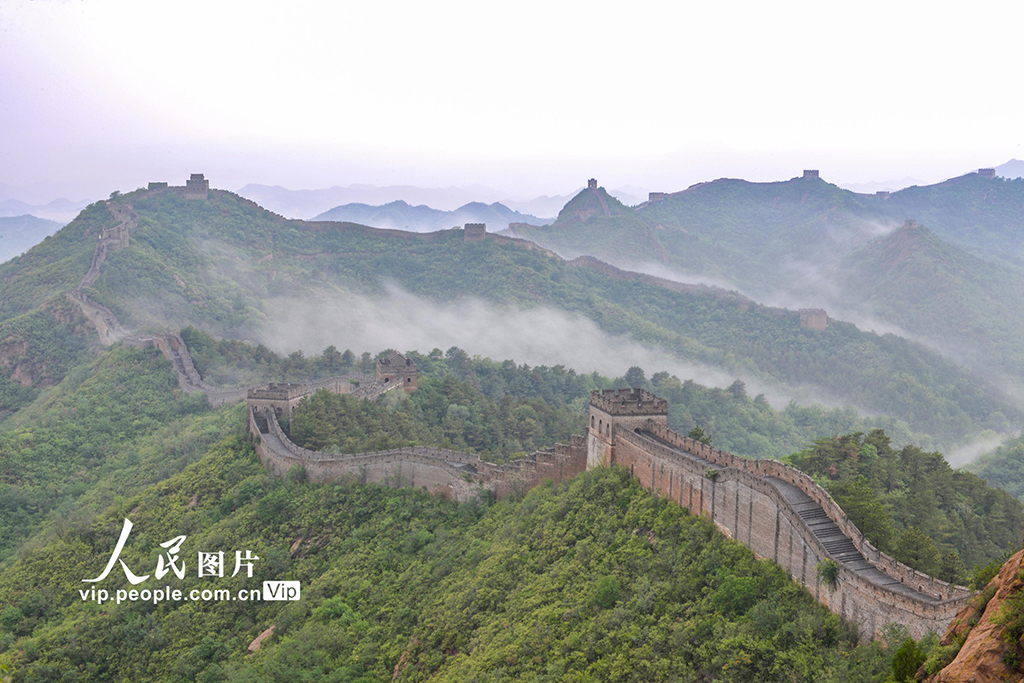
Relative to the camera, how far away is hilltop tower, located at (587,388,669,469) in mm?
35688

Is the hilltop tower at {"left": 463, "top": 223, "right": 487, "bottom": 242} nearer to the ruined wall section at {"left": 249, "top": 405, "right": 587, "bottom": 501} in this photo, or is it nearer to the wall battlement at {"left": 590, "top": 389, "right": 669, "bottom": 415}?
the ruined wall section at {"left": 249, "top": 405, "right": 587, "bottom": 501}

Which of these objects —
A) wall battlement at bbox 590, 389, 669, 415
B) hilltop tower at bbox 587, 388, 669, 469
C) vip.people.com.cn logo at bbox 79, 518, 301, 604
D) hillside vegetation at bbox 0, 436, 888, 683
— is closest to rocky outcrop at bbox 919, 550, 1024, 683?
hillside vegetation at bbox 0, 436, 888, 683

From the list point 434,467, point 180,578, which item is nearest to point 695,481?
point 434,467

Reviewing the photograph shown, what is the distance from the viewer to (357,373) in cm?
7869

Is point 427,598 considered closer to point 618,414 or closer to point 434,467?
point 434,467

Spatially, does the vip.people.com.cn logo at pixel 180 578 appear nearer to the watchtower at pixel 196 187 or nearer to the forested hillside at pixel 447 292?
the forested hillside at pixel 447 292

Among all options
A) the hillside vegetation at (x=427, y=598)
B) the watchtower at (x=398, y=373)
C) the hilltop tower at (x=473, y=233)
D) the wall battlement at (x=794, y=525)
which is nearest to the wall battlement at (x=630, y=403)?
the wall battlement at (x=794, y=525)

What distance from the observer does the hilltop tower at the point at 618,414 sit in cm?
3569

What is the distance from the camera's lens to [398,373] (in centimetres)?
6975

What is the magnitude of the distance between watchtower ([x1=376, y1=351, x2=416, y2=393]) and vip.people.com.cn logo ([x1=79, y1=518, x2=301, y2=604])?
89.2 feet

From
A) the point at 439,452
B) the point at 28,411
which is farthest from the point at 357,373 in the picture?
the point at 439,452

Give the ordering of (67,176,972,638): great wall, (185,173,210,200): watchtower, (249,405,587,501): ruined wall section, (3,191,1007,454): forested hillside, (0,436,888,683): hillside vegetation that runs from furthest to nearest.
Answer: (185,173,210,200): watchtower < (3,191,1007,454): forested hillside < (249,405,587,501): ruined wall section < (0,436,888,683): hillside vegetation < (67,176,972,638): great wall

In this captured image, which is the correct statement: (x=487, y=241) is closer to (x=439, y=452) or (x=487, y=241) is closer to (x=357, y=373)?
(x=357, y=373)

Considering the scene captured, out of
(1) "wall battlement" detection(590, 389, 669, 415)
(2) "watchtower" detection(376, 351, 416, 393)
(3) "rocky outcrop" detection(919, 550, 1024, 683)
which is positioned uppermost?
(3) "rocky outcrop" detection(919, 550, 1024, 683)
